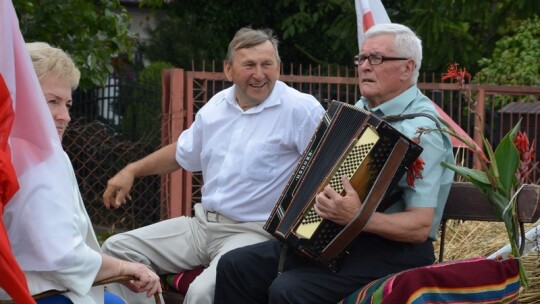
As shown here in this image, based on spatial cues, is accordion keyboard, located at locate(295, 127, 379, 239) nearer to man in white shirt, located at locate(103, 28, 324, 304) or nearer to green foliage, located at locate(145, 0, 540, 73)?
man in white shirt, located at locate(103, 28, 324, 304)

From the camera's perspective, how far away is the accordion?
4.27 m

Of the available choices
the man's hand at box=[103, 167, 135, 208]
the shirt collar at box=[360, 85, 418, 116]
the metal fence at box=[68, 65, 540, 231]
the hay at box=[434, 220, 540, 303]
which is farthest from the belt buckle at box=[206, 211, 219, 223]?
the metal fence at box=[68, 65, 540, 231]

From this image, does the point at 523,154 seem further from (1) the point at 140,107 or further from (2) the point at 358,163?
(1) the point at 140,107

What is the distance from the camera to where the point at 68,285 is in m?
3.69

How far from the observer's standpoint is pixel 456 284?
4.07 metres

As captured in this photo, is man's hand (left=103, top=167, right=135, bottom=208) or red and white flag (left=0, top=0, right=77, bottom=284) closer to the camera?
red and white flag (left=0, top=0, right=77, bottom=284)

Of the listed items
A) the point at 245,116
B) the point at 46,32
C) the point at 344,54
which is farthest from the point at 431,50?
the point at 245,116

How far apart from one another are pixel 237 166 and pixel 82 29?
16.3 feet

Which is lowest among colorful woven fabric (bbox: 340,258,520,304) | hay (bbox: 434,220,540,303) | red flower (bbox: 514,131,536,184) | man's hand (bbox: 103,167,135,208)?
hay (bbox: 434,220,540,303)

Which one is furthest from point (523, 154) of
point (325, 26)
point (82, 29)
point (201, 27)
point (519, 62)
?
point (201, 27)

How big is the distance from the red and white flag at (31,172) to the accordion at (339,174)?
3.65ft

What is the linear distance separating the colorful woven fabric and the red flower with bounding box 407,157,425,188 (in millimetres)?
361

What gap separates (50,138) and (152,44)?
14.2 metres

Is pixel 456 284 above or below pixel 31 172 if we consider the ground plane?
below
